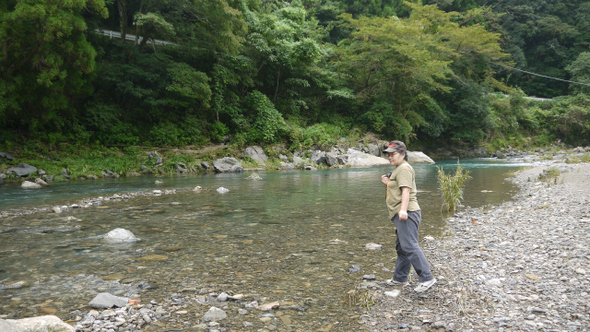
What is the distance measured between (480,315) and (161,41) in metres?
23.5

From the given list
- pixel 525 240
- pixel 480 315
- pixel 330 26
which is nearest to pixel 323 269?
pixel 480 315

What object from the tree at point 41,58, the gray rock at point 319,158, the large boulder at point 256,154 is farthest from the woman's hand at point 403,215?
the gray rock at point 319,158

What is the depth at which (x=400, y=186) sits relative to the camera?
354 cm

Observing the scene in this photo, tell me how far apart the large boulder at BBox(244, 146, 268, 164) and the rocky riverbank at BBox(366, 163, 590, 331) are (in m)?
16.4

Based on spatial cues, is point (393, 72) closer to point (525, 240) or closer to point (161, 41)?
point (161, 41)

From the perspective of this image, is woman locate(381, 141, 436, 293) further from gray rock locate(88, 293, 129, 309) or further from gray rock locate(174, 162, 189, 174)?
gray rock locate(174, 162, 189, 174)

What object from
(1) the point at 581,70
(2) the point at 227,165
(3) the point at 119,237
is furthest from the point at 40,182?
(1) the point at 581,70

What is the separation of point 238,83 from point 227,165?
7.45 metres

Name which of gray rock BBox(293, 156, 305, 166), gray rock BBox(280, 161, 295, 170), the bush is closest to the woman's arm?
gray rock BBox(280, 161, 295, 170)

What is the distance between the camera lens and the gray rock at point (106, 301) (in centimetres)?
311

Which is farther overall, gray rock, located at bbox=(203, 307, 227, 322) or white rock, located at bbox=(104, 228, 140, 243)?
white rock, located at bbox=(104, 228, 140, 243)

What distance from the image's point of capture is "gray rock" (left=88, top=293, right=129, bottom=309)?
3.11 metres

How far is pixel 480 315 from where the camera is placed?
2871 millimetres

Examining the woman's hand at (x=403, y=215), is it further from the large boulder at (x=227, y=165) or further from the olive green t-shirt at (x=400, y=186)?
the large boulder at (x=227, y=165)
